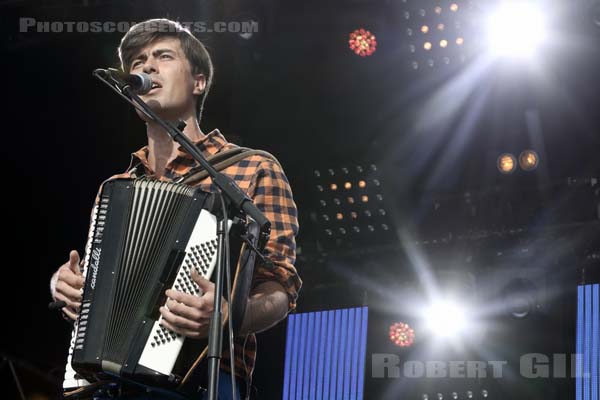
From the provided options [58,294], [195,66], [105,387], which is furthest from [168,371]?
[195,66]

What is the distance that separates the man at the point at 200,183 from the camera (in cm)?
235

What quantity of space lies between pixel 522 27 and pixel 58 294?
14.3ft

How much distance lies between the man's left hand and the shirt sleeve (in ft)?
1.27

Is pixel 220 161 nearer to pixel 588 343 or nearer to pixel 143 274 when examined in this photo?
pixel 143 274

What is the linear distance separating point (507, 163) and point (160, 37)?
392cm

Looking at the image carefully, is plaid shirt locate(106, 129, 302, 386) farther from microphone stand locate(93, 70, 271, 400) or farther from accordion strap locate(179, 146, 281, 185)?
microphone stand locate(93, 70, 271, 400)

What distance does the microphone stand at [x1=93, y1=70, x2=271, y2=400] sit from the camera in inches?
86.0

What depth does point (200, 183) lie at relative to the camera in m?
2.69

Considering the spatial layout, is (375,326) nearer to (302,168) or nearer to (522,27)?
(302,168)

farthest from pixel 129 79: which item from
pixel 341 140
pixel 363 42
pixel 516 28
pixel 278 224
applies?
pixel 341 140

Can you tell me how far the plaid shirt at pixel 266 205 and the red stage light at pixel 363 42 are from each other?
3340 mm

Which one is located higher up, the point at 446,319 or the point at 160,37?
the point at 160,37

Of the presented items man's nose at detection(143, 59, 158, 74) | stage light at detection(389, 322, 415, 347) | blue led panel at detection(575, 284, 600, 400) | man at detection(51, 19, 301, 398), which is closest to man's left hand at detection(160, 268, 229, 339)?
man at detection(51, 19, 301, 398)

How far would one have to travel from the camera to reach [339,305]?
6.89 m
